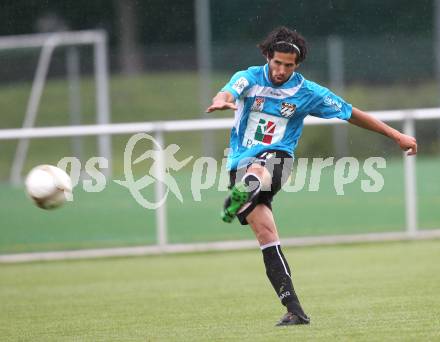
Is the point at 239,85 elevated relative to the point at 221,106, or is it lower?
elevated

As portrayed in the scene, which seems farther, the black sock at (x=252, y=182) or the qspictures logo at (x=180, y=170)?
the qspictures logo at (x=180, y=170)

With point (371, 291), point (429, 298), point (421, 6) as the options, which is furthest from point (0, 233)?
point (421, 6)

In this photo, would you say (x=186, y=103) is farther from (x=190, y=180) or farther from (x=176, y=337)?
(x=176, y=337)

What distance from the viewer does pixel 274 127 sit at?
18.9 feet

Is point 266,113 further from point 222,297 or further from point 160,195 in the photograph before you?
point 160,195

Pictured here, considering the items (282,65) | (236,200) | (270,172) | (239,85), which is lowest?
(236,200)

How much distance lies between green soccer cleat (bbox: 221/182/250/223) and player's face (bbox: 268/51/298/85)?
2.44 ft

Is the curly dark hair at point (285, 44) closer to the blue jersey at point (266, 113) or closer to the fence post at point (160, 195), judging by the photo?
A: the blue jersey at point (266, 113)

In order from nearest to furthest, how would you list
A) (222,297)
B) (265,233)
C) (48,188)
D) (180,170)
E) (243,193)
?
(243,193) < (265,233) < (48,188) < (222,297) < (180,170)

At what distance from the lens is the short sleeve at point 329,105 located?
5871 millimetres

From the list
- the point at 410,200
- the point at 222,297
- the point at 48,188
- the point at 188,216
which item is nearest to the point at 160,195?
the point at 188,216

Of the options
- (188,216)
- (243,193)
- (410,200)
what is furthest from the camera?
(188,216)

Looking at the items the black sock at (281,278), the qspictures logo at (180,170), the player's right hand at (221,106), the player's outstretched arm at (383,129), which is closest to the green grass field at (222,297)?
the black sock at (281,278)

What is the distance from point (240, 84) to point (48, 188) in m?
1.52
